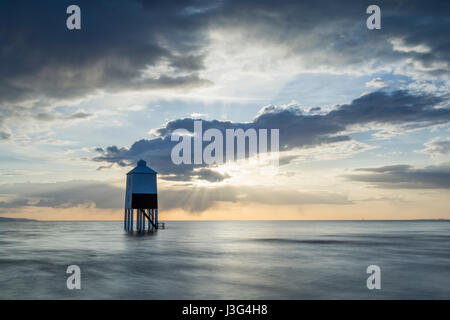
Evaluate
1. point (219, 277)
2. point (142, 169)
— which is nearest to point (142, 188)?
point (142, 169)

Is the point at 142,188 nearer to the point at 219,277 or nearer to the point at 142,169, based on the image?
the point at 142,169

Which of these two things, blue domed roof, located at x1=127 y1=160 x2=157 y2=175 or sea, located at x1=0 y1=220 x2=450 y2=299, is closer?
sea, located at x1=0 y1=220 x2=450 y2=299

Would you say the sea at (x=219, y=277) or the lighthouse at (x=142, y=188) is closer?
the sea at (x=219, y=277)

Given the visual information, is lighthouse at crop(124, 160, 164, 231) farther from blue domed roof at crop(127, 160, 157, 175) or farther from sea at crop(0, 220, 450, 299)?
sea at crop(0, 220, 450, 299)

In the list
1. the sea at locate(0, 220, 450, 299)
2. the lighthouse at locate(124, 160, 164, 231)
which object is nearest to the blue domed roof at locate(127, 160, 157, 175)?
the lighthouse at locate(124, 160, 164, 231)

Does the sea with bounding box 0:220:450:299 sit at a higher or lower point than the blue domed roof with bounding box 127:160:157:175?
lower

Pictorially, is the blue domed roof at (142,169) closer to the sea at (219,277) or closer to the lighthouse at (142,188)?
the lighthouse at (142,188)

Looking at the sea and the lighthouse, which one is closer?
the sea

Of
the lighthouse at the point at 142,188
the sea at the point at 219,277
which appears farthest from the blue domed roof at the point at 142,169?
the sea at the point at 219,277

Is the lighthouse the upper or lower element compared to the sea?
upper

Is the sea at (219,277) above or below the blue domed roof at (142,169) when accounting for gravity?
below
